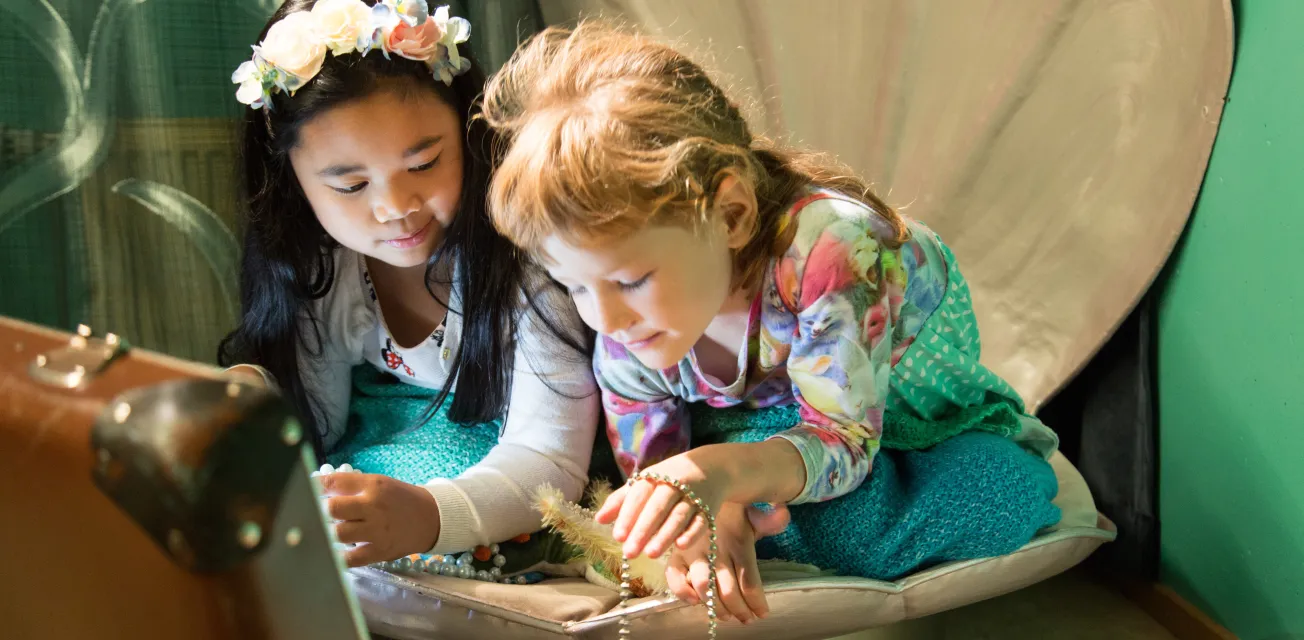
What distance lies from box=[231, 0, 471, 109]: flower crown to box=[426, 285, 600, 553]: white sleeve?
0.27 meters

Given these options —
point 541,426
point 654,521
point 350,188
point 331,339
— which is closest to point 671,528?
point 654,521

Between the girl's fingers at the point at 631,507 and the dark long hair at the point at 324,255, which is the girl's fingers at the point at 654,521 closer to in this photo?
the girl's fingers at the point at 631,507

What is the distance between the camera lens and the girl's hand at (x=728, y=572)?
81 centimetres

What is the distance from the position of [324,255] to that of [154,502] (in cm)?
88

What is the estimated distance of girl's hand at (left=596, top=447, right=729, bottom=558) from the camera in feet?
2.34

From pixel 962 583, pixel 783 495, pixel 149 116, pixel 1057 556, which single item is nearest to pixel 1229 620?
pixel 1057 556

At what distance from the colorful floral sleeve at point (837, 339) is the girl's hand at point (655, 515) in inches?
5.7

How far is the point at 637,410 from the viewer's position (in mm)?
1018

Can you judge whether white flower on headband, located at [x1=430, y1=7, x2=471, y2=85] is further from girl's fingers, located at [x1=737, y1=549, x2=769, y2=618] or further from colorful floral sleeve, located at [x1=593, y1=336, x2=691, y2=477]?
girl's fingers, located at [x1=737, y1=549, x2=769, y2=618]

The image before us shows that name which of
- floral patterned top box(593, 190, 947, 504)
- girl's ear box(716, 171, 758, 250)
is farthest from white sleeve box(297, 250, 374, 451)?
girl's ear box(716, 171, 758, 250)

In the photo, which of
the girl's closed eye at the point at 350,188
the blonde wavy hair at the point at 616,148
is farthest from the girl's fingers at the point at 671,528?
the girl's closed eye at the point at 350,188

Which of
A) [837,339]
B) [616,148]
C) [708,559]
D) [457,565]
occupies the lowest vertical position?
[457,565]

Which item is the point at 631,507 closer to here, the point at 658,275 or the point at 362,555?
the point at 658,275

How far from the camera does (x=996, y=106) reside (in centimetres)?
119
